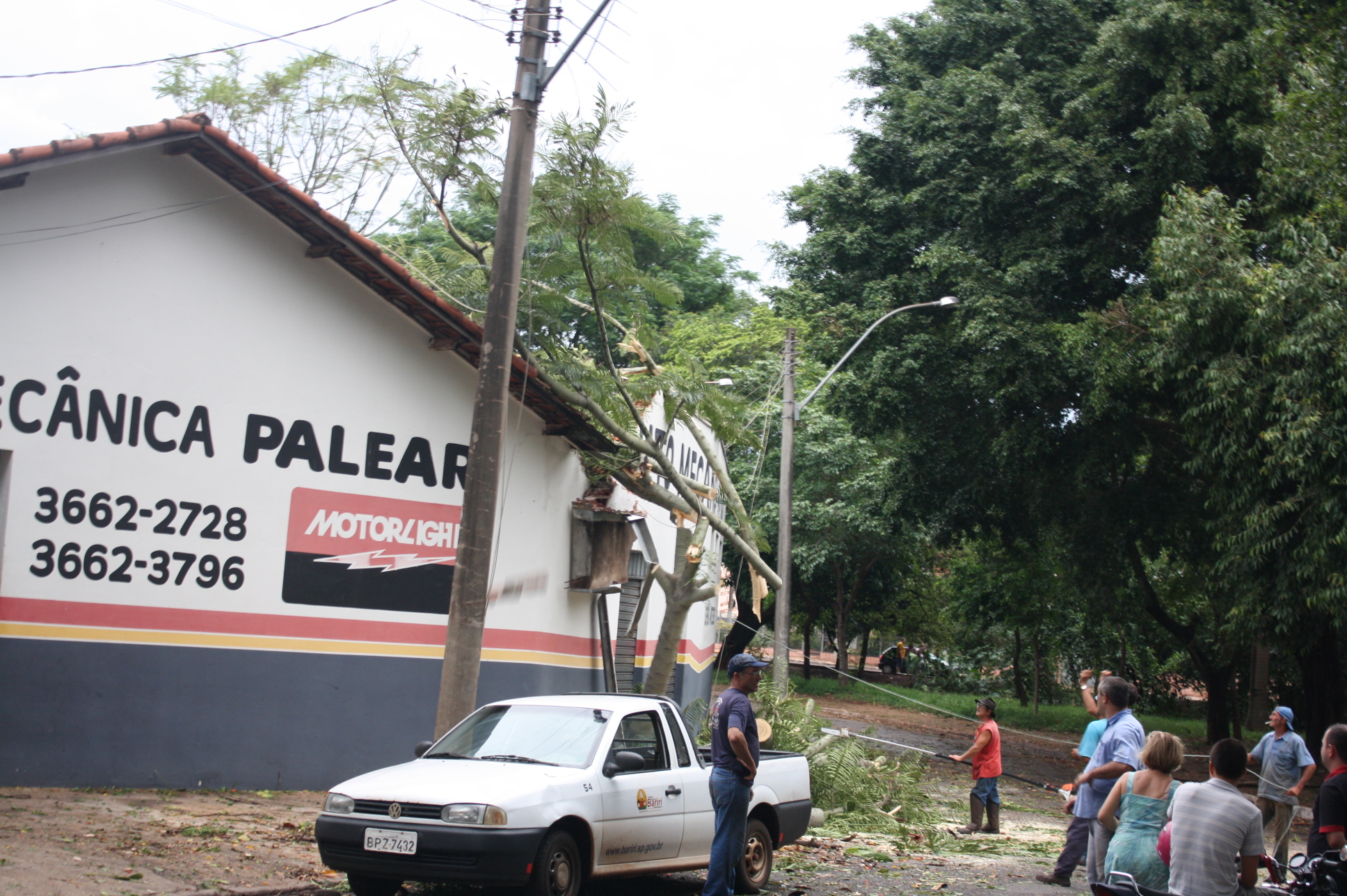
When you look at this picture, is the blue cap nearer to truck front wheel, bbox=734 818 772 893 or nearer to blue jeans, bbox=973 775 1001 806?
truck front wheel, bbox=734 818 772 893

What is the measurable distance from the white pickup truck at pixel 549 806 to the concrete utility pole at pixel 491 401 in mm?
743

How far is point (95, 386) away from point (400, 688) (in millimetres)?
4364

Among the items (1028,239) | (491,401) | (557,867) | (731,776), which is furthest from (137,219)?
(1028,239)

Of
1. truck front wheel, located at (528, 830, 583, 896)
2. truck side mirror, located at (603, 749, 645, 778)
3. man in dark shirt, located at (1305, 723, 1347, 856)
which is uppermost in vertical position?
man in dark shirt, located at (1305, 723, 1347, 856)

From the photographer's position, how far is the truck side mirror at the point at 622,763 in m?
7.61

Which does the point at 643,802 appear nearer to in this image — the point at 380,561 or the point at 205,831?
the point at 205,831

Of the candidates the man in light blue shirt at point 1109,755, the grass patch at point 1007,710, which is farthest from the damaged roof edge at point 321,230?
the grass patch at point 1007,710

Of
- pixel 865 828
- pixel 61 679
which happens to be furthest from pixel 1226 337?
pixel 61 679

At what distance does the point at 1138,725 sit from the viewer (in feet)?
27.2

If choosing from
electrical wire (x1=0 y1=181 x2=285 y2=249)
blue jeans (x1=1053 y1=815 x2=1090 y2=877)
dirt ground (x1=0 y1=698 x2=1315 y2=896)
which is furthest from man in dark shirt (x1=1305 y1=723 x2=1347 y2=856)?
electrical wire (x1=0 y1=181 x2=285 y2=249)

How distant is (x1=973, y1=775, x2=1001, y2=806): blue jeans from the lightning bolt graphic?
264 inches

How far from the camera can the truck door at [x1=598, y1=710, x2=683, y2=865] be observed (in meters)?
7.61

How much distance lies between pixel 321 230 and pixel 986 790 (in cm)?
970

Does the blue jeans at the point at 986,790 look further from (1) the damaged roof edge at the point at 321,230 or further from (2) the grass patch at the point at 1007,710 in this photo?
(2) the grass patch at the point at 1007,710
